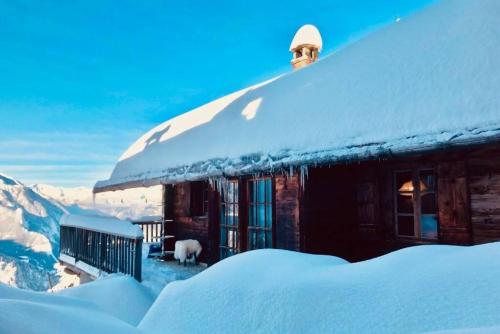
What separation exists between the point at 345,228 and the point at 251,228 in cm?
218

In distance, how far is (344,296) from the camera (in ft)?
5.73

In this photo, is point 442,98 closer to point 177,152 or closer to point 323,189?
point 323,189

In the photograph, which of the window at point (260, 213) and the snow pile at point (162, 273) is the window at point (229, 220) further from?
the snow pile at point (162, 273)

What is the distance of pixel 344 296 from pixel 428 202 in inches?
195

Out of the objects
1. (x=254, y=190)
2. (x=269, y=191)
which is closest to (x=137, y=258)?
(x=254, y=190)

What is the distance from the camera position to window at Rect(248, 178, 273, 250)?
7.36m

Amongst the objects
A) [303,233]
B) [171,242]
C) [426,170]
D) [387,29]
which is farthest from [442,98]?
[171,242]

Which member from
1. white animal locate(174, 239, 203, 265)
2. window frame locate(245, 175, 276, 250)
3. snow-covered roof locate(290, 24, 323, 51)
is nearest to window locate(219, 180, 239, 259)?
window frame locate(245, 175, 276, 250)

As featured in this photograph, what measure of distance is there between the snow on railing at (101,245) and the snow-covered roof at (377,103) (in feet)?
6.45

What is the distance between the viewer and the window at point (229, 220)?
816 centimetres

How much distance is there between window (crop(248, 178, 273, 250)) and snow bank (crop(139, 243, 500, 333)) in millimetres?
4957

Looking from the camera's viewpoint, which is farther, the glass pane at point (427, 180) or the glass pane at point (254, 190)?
the glass pane at point (254, 190)

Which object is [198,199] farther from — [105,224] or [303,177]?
[303,177]

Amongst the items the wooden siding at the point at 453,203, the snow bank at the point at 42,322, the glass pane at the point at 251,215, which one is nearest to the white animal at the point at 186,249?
the glass pane at the point at 251,215
